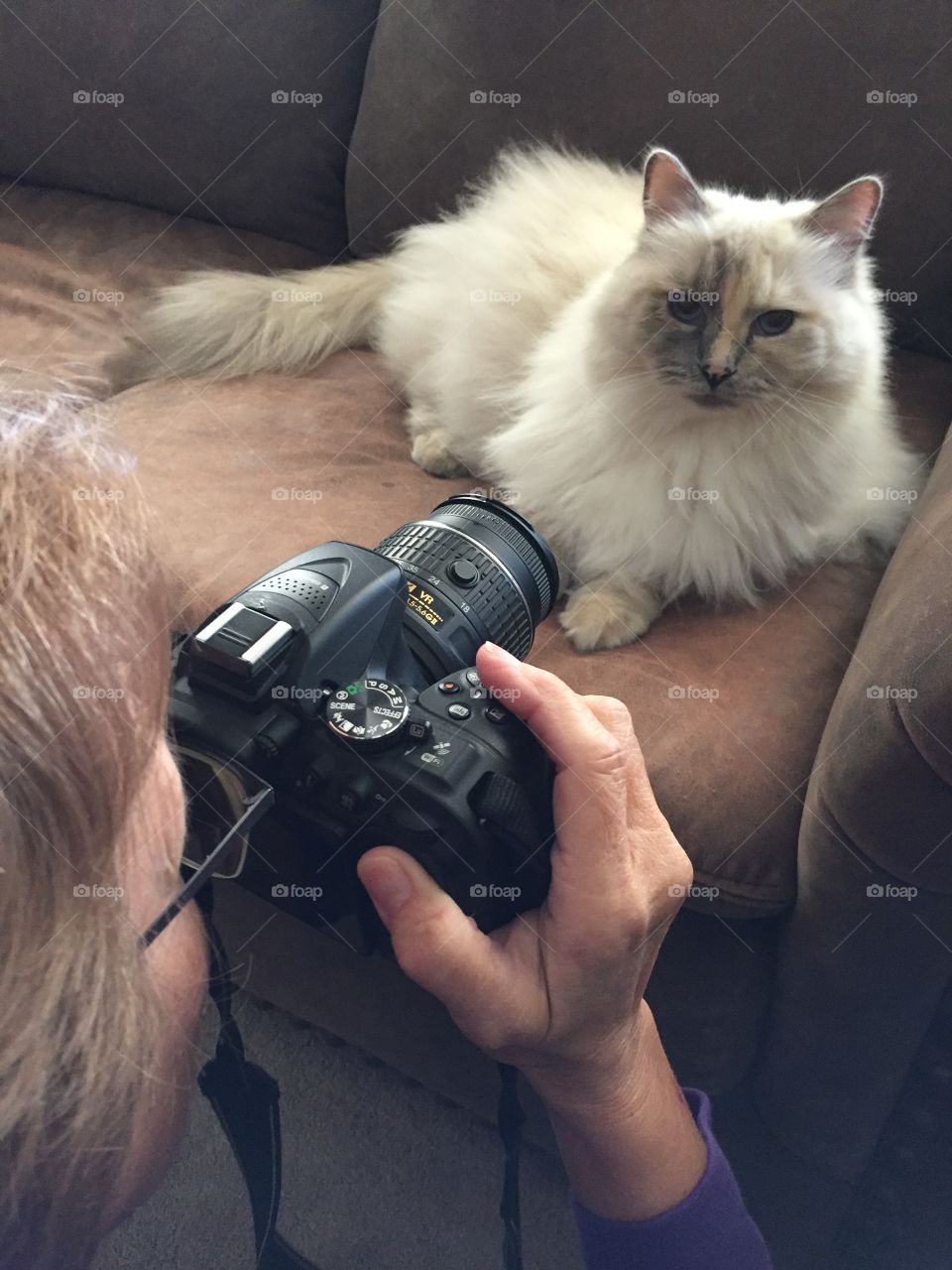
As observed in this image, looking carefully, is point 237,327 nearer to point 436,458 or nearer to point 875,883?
point 436,458

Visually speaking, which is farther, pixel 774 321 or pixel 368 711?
pixel 774 321

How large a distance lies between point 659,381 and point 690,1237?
0.73 meters

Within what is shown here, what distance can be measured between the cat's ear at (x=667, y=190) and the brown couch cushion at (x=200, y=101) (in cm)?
72

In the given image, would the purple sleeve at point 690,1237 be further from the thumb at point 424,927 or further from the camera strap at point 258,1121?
the thumb at point 424,927

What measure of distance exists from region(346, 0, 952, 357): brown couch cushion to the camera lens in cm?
78

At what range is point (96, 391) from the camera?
126 cm

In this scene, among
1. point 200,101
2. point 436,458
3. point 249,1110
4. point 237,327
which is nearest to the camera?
point 249,1110

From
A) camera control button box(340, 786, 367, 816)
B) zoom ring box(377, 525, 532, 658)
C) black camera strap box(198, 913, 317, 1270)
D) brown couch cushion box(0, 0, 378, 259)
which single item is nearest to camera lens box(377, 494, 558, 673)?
zoom ring box(377, 525, 532, 658)

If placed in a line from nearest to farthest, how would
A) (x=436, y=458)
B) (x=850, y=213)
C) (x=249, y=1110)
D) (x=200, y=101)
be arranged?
1. (x=249, y=1110)
2. (x=850, y=213)
3. (x=436, y=458)
4. (x=200, y=101)

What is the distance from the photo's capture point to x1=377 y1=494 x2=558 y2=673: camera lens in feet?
2.16

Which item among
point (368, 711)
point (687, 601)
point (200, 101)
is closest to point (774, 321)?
point (687, 601)

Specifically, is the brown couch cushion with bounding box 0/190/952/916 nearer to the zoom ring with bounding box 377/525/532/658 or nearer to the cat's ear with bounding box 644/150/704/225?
the zoom ring with bounding box 377/525/532/658

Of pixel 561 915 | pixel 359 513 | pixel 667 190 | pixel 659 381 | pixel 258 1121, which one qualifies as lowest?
pixel 258 1121

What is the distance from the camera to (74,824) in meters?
0.31
